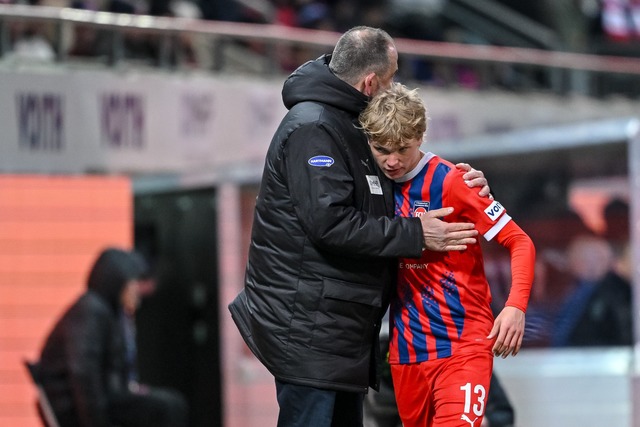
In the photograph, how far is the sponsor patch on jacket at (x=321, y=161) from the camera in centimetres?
422

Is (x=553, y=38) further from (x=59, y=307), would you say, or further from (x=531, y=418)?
(x=531, y=418)

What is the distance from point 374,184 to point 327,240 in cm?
30

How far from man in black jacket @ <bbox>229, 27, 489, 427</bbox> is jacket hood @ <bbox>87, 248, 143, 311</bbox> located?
4.16m

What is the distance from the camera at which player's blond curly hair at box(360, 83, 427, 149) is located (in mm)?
4246

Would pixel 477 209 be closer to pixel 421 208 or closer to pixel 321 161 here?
pixel 421 208

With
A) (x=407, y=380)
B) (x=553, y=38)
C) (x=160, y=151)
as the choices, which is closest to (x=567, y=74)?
(x=553, y=38)

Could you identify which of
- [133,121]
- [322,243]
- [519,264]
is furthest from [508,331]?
[133,121]

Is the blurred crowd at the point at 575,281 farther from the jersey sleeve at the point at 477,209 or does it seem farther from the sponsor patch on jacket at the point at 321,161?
the sponsor patch on jacket at the point at 321,161

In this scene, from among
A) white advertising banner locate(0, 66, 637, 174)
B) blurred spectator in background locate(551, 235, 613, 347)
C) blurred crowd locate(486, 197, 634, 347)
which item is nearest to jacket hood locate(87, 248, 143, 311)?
white advertising banner locate(0, 66, 637, 174)

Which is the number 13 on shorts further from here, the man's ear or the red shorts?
the man's ear

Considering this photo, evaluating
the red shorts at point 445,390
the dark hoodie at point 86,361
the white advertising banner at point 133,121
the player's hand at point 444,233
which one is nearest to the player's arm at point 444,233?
the player's hand at point 444,233

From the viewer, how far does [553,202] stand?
7.44m

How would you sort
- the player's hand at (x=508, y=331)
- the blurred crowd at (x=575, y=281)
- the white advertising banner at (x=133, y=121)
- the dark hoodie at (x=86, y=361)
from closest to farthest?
the player's hand at (x=508, y=331)
the blurred crowd at (x=575, y=281)
the dark hoodie at (x=86, y=361)
the white advertising banner at (x=133, y=121)

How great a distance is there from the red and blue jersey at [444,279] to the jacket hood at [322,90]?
31 cm
